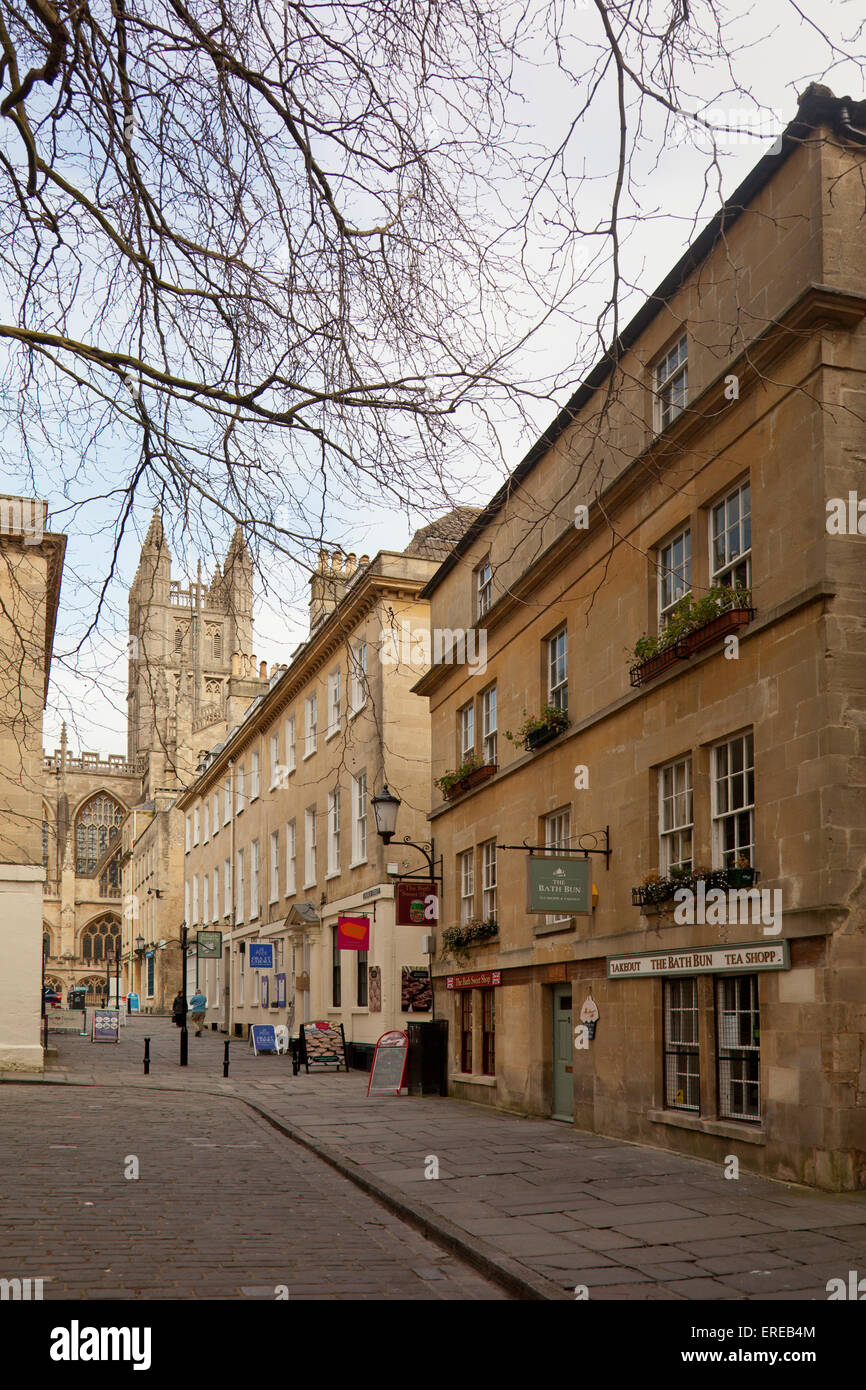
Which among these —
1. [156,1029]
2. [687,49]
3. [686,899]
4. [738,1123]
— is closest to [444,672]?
[686,899]

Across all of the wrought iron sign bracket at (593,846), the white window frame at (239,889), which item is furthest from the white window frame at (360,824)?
the white window frame at (239,889)

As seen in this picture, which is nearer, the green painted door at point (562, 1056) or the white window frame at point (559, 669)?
the green painted door at point (562, 1056)

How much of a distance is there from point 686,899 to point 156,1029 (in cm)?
3924

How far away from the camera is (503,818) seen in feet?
63.5

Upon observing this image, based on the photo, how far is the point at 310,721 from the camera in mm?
33375

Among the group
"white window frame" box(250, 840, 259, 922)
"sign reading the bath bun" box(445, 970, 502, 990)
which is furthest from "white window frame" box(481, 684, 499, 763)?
"white window frame" box(250, 840, 259, 922)

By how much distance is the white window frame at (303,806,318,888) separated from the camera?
106ft

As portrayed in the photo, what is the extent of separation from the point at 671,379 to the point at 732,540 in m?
2.34

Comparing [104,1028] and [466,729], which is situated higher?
[466,729]

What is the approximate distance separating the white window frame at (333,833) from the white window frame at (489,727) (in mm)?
9864

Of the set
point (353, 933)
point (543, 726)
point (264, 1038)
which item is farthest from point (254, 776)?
point (543, 726)

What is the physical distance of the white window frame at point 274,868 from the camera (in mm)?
37000

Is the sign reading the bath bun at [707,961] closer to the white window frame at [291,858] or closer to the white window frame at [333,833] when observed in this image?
the white window frame at [333,833]

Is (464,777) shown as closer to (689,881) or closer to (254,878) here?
(689,881)
